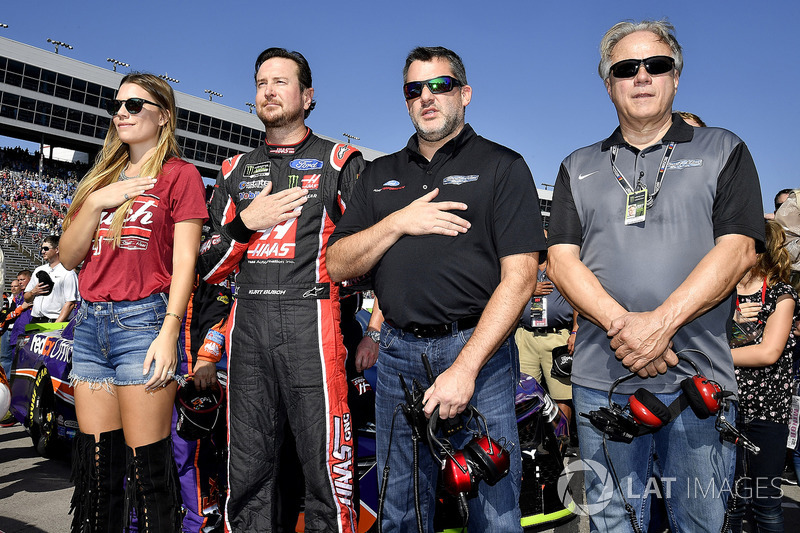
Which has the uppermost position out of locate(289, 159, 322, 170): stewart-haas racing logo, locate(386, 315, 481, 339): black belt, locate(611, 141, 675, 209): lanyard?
locate(289, 159, 322, 170): stewart-haas racing logo

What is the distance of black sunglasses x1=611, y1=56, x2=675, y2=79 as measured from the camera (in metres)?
2.38

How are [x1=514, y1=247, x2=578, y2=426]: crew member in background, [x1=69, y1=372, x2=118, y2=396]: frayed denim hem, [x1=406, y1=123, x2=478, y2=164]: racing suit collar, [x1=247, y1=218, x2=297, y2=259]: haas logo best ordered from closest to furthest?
[x1=406, y1=123, x2=478, y2=164]: racing suit collar < [x1=69, y1=372, x2=118, y2=396]: frayed denim hem < [x1=247, y1=218, x2=297, y2=259]: haas logo < [x1=514, y1=247, x2=578, y2=426]: crew member in background

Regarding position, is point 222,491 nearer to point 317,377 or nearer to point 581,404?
point 317,377

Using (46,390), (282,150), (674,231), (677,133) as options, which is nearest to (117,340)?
(282,150)

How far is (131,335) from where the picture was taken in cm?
271

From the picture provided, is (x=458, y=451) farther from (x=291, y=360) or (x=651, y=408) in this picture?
(x=291, y=360)

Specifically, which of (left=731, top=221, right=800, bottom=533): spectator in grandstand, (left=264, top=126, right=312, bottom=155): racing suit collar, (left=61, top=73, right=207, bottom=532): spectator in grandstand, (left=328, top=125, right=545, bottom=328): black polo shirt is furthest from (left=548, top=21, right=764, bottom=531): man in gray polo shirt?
(left=61, top=73, right=207, bottom=532): spectator in grandstand

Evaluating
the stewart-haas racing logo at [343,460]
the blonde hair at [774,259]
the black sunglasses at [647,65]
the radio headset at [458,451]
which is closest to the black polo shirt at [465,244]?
the radio headset at [458,451]

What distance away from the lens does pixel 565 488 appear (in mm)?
3721

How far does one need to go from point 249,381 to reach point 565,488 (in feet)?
6.87

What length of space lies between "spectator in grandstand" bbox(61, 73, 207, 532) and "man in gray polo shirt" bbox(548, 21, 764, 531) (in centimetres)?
176

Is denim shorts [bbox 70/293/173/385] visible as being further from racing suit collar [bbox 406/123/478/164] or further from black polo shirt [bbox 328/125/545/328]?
racing suit collar [bbox 406/123/478/164]

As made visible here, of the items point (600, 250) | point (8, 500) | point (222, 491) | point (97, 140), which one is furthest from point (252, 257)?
point (97, 140)

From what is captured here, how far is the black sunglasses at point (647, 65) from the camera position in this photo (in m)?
2.38
